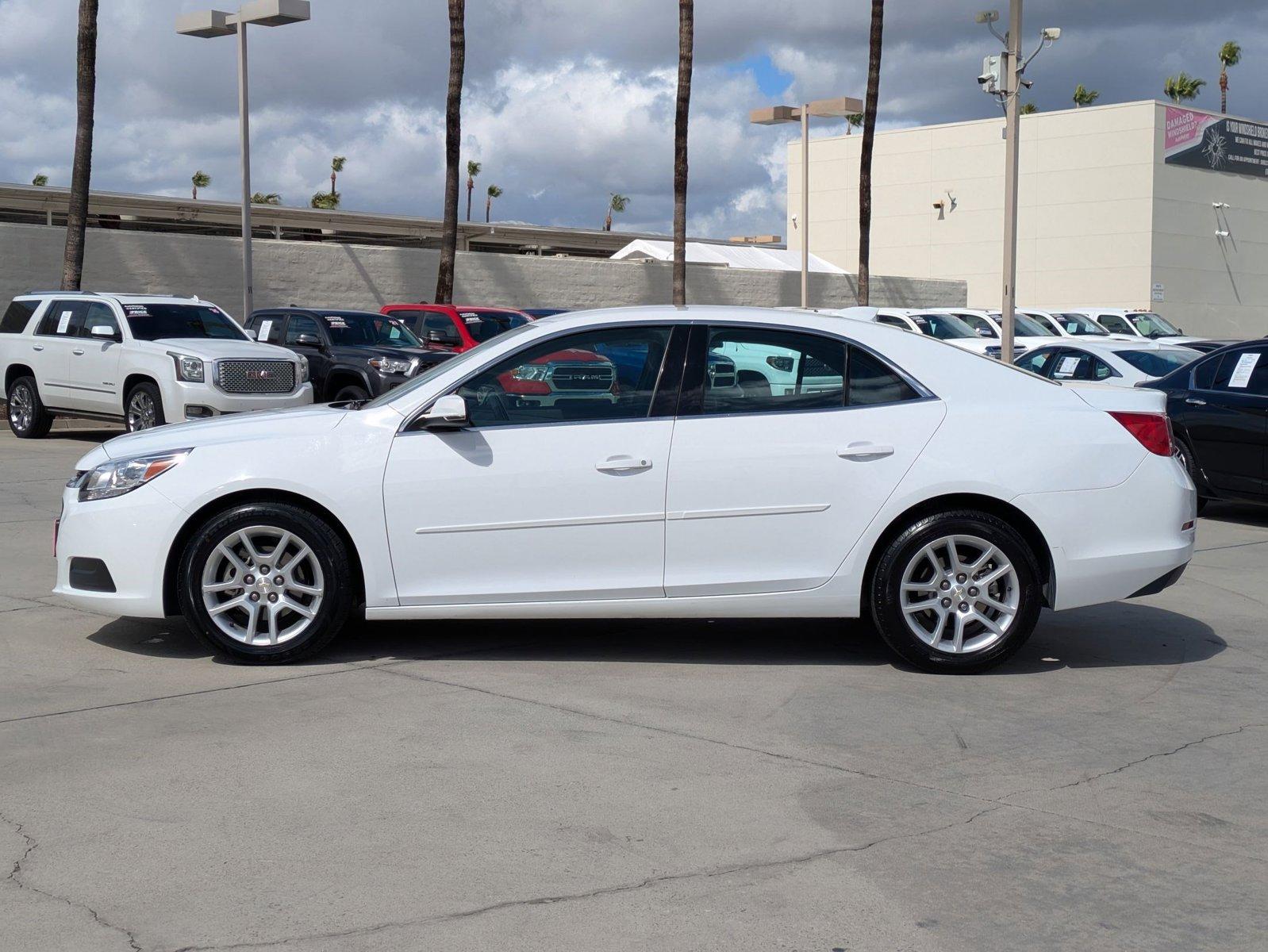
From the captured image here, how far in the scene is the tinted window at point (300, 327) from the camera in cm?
1948

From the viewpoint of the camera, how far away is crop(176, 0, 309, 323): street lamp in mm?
22484

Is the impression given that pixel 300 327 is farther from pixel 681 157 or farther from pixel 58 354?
pixel 681 157

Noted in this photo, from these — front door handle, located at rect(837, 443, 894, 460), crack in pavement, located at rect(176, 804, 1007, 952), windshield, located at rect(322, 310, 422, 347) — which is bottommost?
crack in pavement, located at rect(176, 804, 1007, 952)

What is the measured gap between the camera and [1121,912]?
4020 mm

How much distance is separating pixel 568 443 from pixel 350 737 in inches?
67.8

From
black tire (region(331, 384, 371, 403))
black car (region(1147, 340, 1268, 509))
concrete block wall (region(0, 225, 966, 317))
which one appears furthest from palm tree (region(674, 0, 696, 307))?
black car (region(1147, 340, 1268, 509))

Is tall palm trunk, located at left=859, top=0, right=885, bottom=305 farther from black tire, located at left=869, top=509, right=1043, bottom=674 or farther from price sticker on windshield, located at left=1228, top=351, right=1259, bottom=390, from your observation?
black tire, located at left=869, top=509, right=1043, bottom=674

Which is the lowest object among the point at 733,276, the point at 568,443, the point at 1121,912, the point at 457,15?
the point at 1121,912

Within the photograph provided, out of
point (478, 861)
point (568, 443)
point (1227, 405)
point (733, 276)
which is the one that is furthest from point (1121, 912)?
point (733, 276)

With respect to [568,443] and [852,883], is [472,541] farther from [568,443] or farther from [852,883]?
[852,883]

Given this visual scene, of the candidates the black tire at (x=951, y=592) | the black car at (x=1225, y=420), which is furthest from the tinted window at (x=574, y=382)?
the black car at (x=1225, y=420)

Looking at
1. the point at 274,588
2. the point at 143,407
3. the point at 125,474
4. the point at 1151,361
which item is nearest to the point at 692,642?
the point at 274,588

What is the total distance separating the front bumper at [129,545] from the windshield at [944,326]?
2380 cm

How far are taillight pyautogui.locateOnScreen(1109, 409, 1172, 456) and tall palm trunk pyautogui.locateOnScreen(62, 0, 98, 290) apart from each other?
65.6ft
